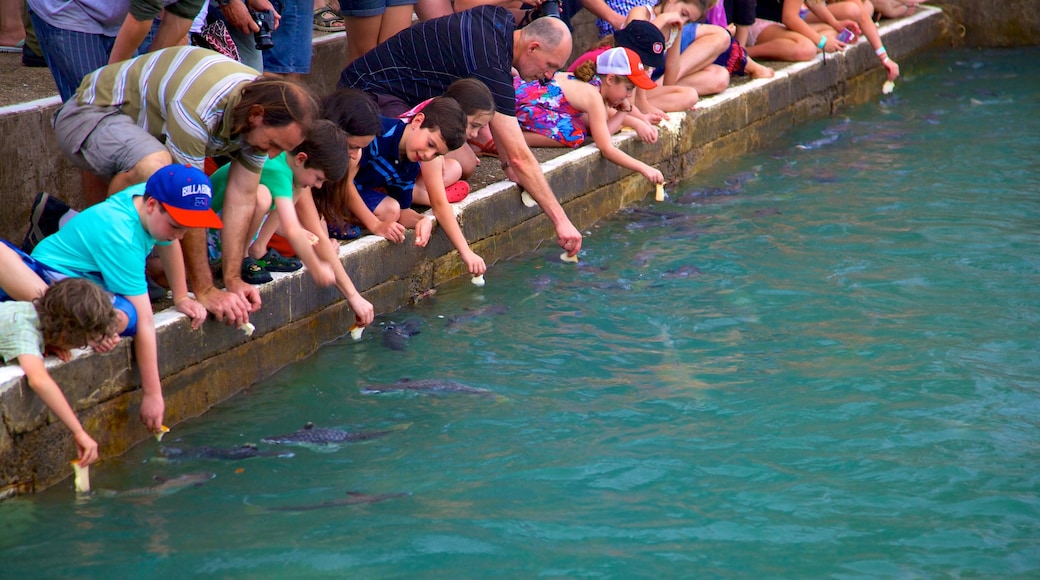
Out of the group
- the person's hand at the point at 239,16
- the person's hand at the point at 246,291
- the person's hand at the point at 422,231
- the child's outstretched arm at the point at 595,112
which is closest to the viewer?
the person's hand at the point at 246,291

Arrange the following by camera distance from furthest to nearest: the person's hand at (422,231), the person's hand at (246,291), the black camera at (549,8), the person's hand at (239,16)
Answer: the black camera at (549,8) < the person's hand at (422,231) < the person's hand at (239,16) < the person's hand at (246,291)

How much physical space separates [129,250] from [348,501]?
122 cm

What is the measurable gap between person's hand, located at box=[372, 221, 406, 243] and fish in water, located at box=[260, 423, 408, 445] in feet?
4.84

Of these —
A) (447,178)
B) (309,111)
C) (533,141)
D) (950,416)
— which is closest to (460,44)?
(447,178)

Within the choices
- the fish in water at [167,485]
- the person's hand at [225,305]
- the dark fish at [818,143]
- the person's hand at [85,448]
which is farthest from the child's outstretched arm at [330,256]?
the dark fish at [818,143]

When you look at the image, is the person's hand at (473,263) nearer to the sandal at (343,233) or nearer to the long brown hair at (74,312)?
the sandal at (343,233)

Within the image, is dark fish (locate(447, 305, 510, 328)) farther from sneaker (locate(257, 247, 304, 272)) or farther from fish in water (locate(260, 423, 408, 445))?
fish in water (locate(260, 423, 408, 445))

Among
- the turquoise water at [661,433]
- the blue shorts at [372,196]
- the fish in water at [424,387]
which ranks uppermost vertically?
the blue shorts at [372,196]

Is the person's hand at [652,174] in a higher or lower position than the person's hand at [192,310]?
lower

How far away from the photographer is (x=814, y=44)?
11.3 m

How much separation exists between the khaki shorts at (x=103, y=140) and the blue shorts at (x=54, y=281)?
607 mm

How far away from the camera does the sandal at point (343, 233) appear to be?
601 centimetres

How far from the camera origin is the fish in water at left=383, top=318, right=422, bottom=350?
5.73 meters

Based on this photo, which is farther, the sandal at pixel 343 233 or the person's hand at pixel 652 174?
the person's hand at pixel 652 174
